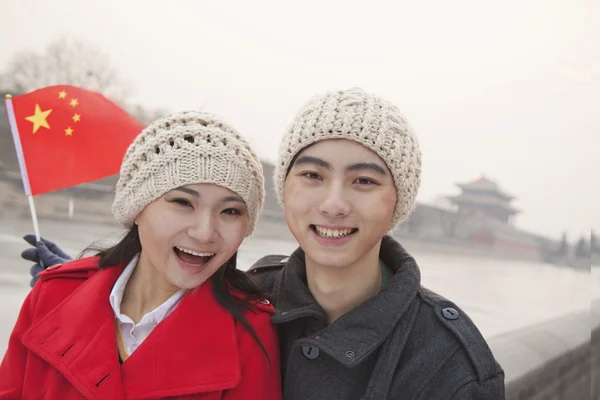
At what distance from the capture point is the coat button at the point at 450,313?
100 cm

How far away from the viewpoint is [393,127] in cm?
102

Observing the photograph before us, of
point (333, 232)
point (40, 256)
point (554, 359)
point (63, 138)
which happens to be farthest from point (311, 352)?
point (554, 359)

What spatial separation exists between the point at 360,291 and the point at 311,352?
0.18m

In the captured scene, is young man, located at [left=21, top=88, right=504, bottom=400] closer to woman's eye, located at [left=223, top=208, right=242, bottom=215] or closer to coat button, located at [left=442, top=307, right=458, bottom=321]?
coat button, located at [left=442, top=307, right=458, bottom=321]

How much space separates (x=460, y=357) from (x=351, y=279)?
27 centimetres

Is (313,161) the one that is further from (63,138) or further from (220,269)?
(63,138)

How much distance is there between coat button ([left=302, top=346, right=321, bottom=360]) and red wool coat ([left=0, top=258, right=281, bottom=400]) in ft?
0.24

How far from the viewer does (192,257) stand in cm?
107

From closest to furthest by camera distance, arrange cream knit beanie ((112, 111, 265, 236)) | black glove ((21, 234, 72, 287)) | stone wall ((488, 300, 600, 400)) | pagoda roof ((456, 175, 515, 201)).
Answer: cream knit beanie ((112, 111, 265, 236)) < black glove ((21, 234, 72, 287)) < stone wall ((488, 300, 600, 400)) < pagoda roof ((456, 175, 515, 201))

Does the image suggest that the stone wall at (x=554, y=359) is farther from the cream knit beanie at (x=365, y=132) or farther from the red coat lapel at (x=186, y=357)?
the red coat lapel at (x=186, y=357)

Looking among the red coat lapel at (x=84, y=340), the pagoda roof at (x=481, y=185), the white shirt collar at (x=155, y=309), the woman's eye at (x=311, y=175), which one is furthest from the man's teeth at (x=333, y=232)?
the pagoda roof at (x=481, y=185)

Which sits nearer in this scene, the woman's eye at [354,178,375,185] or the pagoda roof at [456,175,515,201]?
the woman's eye at [354,178,375,185]

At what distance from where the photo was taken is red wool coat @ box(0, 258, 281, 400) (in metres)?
0.95

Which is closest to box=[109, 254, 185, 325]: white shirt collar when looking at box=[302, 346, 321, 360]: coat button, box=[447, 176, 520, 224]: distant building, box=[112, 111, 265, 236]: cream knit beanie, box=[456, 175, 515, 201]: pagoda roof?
box=[112, 111, 265, 236]: cream knit beanie
